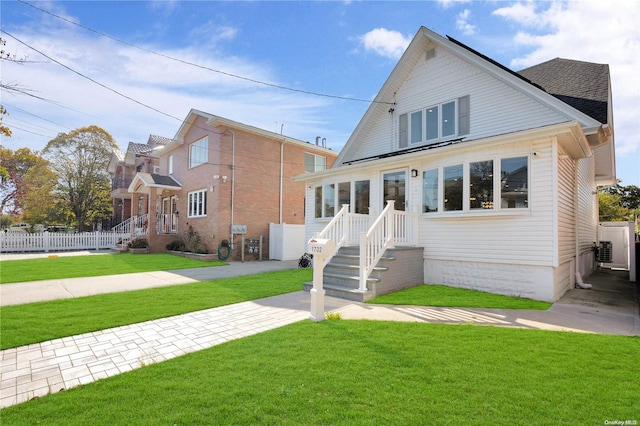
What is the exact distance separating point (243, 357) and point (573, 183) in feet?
33.2

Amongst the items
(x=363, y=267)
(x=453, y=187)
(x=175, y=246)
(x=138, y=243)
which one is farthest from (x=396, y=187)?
(x=138, y=243)

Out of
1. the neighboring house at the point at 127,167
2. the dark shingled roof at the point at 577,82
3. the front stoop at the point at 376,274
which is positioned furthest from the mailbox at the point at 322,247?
the neighboring house at the point at 127,167

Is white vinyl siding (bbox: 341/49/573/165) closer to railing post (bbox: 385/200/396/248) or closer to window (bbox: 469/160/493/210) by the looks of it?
window (bbox: 469/160/493/210)

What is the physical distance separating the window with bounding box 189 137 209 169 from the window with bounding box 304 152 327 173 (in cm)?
558

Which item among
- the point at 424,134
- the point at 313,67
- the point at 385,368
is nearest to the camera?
the point at 385,368

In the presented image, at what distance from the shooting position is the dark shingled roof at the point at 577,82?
883 centimetres

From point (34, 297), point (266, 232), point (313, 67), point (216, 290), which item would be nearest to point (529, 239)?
point (216, 290)

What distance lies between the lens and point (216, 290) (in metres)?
7.75

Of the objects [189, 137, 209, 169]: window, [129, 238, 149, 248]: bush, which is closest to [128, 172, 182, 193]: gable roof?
[189, 137, 209, 169]: window

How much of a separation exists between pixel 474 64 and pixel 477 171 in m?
3.96

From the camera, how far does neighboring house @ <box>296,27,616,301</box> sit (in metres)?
7.21

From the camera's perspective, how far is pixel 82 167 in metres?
26.0

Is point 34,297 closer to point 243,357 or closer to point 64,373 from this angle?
point 64,373

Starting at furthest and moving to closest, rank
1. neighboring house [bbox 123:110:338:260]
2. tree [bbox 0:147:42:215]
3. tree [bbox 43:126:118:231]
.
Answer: tree [bbox 0:147:42:215] → tree [bbox 43:126:118:231] → neighboring house [bbox 123:110:338:260]
